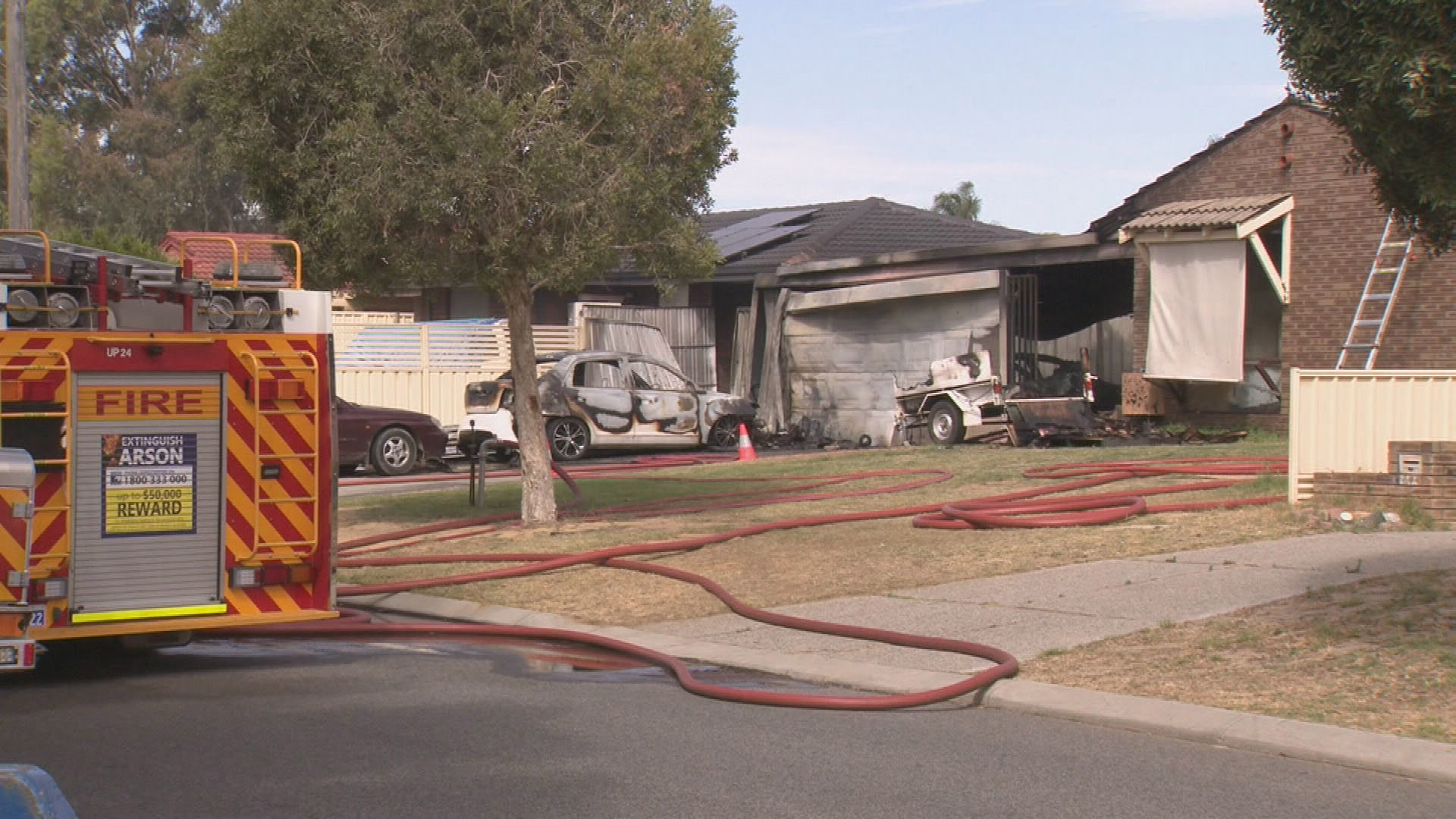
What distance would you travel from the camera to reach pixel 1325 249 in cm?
2011

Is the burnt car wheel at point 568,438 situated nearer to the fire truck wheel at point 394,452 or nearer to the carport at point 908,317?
the fire truck wheel at point 394,452

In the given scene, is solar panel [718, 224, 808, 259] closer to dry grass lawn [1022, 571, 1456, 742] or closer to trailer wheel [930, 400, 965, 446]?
trailer wheel [930, 400, 965, 446]

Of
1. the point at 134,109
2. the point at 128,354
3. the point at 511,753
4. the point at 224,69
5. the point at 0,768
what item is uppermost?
the point at 134,109

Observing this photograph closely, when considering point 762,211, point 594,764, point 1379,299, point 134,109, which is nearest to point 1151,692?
point 594,764

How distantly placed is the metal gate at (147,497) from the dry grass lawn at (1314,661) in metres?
4.88

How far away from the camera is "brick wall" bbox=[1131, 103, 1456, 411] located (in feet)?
61.9

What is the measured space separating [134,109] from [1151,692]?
47931 mm

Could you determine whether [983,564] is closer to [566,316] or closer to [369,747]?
[369,747]

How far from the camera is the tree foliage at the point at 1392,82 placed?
6.49 metres

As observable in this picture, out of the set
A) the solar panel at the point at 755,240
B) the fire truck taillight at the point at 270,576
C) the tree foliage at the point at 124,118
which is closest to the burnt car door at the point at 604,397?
the solar panel at the point at 755,240

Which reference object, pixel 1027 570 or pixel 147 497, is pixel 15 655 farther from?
pixel 1027 570

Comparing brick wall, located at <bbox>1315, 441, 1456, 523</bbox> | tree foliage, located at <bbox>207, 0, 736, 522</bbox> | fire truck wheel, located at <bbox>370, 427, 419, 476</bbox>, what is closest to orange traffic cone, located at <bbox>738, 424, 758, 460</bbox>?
fire truck wheel, located at <bbox>370, 427, 419, 476</bbox>

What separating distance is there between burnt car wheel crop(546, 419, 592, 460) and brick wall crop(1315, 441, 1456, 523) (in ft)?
43.1

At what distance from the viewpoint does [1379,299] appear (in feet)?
63.4
